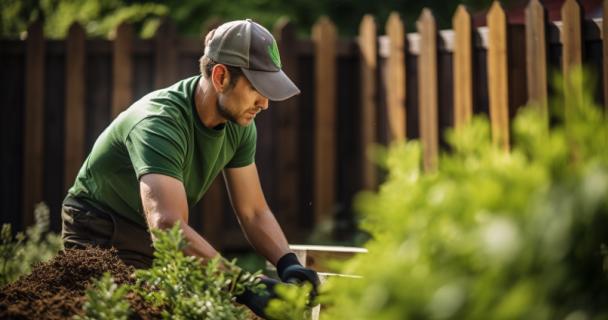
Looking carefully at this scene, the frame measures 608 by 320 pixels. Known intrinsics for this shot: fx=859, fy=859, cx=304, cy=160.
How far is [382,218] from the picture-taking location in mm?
1582

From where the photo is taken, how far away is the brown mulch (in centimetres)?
242

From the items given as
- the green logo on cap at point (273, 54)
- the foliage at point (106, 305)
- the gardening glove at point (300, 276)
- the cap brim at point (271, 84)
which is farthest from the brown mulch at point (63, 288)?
the green logo on cap at point (273, 54)

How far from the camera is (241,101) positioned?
127 inches

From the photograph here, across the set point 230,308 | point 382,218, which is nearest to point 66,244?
point 230,308

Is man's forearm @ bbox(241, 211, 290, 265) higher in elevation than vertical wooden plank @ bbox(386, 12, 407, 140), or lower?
lower

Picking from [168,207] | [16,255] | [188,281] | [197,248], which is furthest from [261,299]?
[16,255]

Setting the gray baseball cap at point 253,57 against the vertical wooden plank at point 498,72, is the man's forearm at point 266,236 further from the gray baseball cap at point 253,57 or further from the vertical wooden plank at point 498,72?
the vertical wooden plank at point 498,72

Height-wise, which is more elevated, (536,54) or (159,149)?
(536,54)

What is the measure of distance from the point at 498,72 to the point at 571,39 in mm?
633

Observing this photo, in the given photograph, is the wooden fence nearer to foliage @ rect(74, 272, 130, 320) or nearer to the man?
the man

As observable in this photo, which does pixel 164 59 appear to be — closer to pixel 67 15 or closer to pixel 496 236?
pixel 67 15

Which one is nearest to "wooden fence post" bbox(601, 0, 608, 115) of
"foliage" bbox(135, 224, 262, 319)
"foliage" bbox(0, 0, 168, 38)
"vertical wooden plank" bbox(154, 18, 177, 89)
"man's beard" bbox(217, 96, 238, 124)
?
"man's beard" bbox(217, 96, 238, 124)

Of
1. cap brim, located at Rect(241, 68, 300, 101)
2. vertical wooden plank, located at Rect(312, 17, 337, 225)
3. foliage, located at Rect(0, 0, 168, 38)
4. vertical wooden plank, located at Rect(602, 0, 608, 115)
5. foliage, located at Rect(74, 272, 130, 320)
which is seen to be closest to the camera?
foliage, located at Rect(74, 272, 130, 320)

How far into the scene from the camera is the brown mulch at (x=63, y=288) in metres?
2.42
